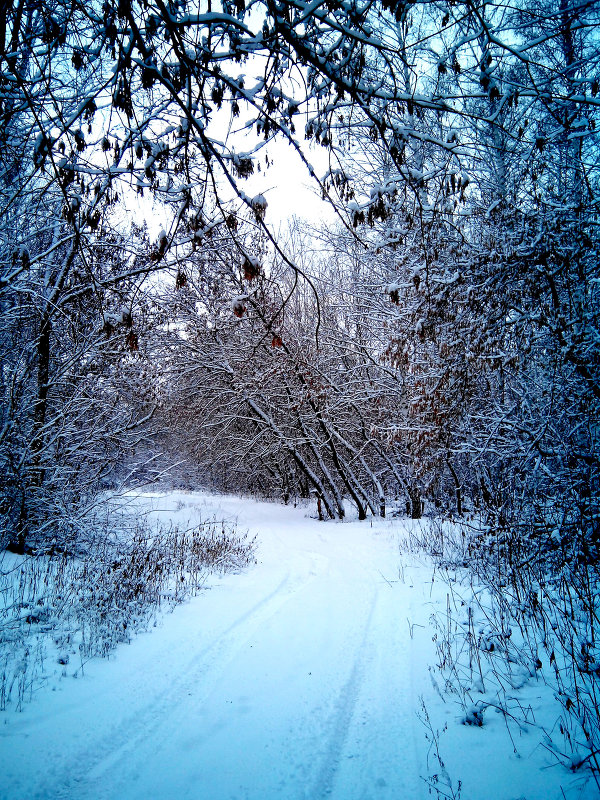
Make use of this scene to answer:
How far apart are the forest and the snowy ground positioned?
0.75 meters

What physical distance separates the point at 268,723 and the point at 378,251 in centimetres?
531

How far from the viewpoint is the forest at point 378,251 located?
8.32 ft

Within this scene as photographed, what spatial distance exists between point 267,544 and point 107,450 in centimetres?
451

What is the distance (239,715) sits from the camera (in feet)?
10.6

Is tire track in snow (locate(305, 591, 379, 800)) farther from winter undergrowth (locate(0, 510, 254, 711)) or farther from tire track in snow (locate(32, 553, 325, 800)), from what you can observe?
winter undergrowth (locate(0, 510, 254, 711))

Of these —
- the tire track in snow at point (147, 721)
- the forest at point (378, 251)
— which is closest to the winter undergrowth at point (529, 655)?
the forest at point (378, 251)

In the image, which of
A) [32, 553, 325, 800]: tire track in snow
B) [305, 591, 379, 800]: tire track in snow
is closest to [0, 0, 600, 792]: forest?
[305, 591, 379, 800]: tire track in snow

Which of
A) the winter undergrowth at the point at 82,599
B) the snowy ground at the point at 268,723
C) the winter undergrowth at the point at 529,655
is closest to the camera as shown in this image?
the snowy ground at the point at 268,723

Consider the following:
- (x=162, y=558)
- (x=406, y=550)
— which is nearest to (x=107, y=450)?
(x=162, y=558)

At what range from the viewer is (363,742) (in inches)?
115

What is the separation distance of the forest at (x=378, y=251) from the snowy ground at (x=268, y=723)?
2.44 ft

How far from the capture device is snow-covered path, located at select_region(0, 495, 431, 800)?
8.40 ft

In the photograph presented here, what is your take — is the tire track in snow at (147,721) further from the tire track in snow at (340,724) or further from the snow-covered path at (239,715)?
the tire track in snow at (340,724)

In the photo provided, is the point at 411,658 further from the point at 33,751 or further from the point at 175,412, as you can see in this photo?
the point at 175,412
